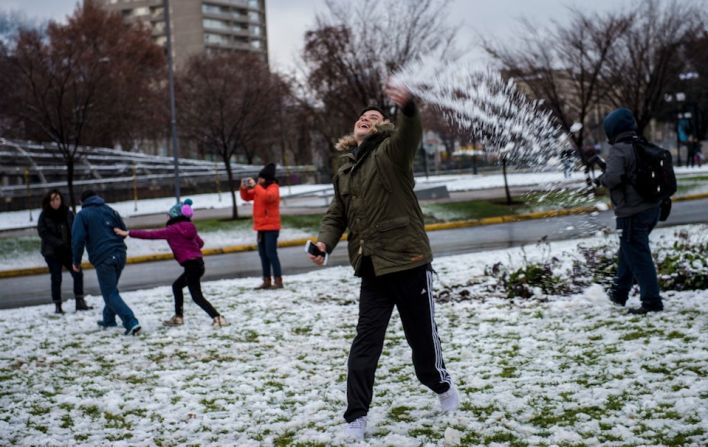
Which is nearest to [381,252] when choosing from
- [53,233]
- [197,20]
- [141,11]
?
[53,233]

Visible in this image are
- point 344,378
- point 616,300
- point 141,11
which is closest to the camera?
point 344,378

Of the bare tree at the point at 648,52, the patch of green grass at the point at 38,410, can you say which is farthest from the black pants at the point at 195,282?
the bare tree at the point at 648,52

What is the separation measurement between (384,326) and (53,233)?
7.95 metres

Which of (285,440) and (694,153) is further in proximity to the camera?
(694,153)

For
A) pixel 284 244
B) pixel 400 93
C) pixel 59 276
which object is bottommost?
pixel 284 244

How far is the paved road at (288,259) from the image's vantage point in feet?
47.9

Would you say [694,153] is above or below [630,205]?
above

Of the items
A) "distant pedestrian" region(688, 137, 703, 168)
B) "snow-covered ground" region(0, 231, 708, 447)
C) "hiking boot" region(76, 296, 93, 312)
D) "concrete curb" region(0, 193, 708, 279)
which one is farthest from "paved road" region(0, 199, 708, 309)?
"distant pedestrian" region(688, 137, 703, 168)

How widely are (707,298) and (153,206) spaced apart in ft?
102

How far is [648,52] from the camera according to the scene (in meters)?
26.6

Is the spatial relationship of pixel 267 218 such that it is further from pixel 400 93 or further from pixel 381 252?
pixel 400 93

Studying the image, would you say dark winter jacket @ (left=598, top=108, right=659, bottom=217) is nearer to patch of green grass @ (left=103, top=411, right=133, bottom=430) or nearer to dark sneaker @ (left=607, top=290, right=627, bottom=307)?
dark sneaker @ (left=607, top=290, right=627, bottom=307)

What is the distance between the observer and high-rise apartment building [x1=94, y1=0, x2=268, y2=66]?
4564 inches

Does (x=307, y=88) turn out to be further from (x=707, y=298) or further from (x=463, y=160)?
(x=463, y=160)
